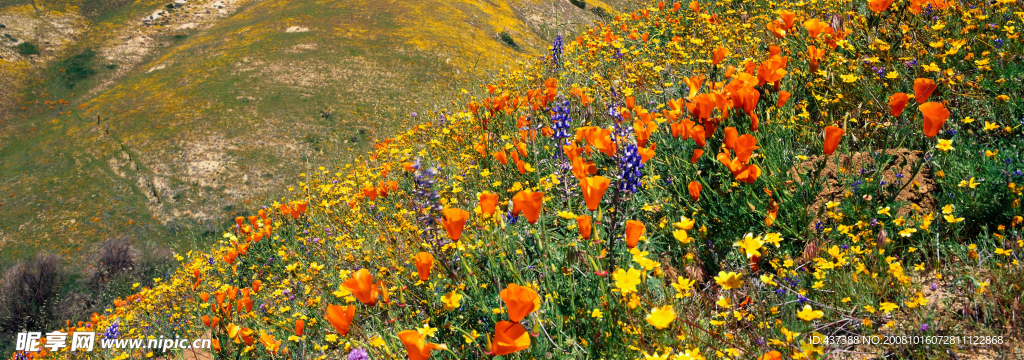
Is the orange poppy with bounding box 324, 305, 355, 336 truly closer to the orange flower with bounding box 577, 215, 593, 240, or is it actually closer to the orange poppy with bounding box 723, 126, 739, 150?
the orange flower with bounding box 577, 215, 593, 240

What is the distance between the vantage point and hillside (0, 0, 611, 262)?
14.1 m

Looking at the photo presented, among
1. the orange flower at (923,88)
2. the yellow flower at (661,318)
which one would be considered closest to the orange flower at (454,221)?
the yellow flower at (661,318)

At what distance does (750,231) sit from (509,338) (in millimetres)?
1381

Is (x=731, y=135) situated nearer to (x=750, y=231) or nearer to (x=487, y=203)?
(x=750, y=231)

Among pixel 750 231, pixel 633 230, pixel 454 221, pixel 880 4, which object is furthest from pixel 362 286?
pixel 880 4

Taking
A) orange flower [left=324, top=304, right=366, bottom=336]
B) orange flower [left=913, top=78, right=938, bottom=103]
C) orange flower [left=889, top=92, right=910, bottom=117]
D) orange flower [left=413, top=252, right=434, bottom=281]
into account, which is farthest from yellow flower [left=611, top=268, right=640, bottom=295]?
orange flower [left=913, top=78, right=938, bottom=103]

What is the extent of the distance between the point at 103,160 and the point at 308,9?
441 inches

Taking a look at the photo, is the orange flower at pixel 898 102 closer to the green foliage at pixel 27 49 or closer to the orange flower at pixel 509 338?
the orange flower at pixel 509 338

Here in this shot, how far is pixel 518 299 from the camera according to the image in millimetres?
1174

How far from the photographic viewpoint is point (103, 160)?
1577 centimetres

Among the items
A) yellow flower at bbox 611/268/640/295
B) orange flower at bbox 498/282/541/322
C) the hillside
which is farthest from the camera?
the hillside

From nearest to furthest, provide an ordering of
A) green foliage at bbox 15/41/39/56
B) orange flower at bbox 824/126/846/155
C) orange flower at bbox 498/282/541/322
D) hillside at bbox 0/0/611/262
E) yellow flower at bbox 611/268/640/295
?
orange flower at bbox 498/282/541/322 → yellow flower at bbox 611/268/640/295 → orange flower at bbox 824/126/846/155 → hillside at bbox 0/0/611/262 → green foliage at bbox 15/41/39/56

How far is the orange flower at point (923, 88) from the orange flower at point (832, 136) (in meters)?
0.46

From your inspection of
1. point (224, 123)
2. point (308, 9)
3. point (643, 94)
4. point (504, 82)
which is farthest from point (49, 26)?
point (643, 94)
